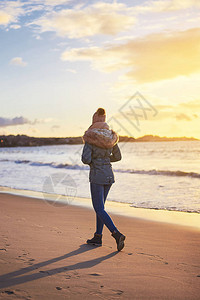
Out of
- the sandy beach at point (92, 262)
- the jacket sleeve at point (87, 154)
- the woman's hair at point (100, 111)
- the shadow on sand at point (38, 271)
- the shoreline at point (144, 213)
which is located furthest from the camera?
the shoreline at point (144, 213)

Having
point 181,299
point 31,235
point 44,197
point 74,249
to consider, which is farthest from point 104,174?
point 44,197

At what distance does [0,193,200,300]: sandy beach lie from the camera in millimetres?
2975

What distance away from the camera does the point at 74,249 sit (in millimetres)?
4336

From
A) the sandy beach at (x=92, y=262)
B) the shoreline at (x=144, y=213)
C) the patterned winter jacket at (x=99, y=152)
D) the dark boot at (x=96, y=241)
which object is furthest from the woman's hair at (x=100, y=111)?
the shoreline at (x=144, y=213)

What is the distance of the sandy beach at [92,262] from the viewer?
297 centimetres

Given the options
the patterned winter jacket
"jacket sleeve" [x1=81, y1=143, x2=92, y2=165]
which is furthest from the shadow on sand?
"jacket sleeve" [x1=81, y1=143, x2=92, y2=165]

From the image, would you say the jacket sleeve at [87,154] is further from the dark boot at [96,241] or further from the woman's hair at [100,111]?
the dark boot at [96,241]

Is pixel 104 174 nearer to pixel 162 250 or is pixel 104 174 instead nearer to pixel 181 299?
pixel 162 250

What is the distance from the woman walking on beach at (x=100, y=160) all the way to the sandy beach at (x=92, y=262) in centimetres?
40

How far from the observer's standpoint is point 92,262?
3.80 m

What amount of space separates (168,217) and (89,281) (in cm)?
416

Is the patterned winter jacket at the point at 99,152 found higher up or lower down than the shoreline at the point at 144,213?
higher up

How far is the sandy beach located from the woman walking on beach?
40cm

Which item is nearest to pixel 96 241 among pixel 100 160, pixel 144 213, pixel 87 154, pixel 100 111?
pixel 100 160
